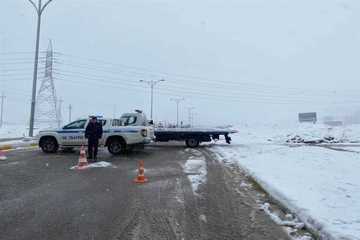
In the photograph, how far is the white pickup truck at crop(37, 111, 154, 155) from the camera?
52.6 ft

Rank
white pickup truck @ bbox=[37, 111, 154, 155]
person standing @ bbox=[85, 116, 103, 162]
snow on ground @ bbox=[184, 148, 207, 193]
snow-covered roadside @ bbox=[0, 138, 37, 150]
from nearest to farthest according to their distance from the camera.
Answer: snow on ground @ bbox=[184, 148, 207, 193] → person standing @ bbox=[85, 116, 103, 162] → white pickup truck @ bbox=[37, 111, 154, 155] → snow-covered roadside @ bbox=[0, 138, 37, 150]

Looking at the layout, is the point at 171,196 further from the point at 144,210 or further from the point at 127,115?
the point at 127,115

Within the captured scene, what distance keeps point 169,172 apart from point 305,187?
439 centimetres

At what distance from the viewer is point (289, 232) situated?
5.09 m

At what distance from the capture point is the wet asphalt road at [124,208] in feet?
16.3

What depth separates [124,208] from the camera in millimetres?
6301

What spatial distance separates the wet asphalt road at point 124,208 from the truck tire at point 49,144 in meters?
6.30

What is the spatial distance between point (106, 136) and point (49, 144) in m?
2.94

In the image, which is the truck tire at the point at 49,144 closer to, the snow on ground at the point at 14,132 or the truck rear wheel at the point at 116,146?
the truck rear wheel at the point at 116,146

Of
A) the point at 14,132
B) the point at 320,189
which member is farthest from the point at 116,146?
the point at 14,132

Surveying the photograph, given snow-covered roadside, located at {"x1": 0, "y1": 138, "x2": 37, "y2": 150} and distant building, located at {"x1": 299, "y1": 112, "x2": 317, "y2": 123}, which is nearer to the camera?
snow-covered roadside, located at {"x1": 0, "y1": 138, "x2": 37, "y2": 150}

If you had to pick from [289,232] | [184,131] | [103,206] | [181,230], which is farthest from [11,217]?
[184,131]

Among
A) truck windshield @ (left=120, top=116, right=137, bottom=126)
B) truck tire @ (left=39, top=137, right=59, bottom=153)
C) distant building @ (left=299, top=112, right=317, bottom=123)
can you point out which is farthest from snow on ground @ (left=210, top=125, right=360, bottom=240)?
distant building @ (left=299, top=112, right=317, bottom=123)

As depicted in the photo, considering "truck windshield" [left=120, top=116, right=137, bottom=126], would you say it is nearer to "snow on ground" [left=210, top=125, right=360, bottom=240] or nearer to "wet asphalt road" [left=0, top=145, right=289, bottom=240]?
"snow on ground" [left=210, top=125, right=360, bottom=240]
